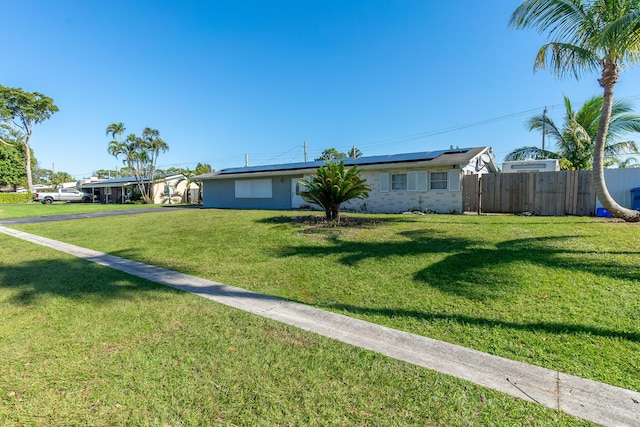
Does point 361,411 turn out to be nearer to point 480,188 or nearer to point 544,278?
point 544,278

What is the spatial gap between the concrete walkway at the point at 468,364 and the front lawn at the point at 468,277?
189 millimetres

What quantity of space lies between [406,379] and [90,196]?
51.0 meters

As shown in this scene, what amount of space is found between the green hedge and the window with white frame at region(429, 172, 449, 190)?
153 ft

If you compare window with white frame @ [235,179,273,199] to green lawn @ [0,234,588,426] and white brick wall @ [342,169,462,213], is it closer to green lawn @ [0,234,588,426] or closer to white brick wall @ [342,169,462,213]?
white brick wall @ [342,169,462,213]

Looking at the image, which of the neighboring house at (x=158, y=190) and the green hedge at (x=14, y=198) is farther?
the green hedge at (x=14, y=198)

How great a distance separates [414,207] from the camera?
15.7m

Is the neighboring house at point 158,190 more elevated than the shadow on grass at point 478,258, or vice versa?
the neighboring house at point 158,190

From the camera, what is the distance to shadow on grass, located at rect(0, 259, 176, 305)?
5.04m

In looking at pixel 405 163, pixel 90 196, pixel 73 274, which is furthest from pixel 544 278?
pixel 90 196

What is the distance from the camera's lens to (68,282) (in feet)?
18.7

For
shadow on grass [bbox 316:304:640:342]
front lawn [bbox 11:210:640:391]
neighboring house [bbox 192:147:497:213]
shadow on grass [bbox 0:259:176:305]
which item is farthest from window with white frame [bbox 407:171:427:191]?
shadow on grass [bbox 0:259:176:305]

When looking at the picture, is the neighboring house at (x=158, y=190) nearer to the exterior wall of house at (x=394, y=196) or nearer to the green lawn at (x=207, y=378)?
the exterior wall of house at (x=394, y=196)

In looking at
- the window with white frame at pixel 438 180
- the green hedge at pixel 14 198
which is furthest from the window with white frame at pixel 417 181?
the green hedge at pixel 14 198

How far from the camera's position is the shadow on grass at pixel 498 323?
335 centimetres
